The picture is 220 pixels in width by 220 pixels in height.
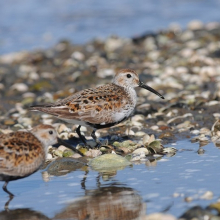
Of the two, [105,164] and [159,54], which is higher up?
[159,54]

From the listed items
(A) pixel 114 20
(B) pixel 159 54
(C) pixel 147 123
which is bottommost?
(C) pixel 147 123

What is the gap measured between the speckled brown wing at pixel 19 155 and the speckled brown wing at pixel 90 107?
1660 mm

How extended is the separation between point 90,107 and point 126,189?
2383 mm

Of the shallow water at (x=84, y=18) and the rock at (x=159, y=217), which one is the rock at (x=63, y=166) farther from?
the shallow water at (x=84, y=18)

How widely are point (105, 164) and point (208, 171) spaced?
1501mm

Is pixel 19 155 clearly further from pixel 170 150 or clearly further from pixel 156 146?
pixel 170 150

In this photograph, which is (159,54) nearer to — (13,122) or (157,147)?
(13,122)

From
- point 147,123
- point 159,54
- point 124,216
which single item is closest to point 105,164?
point 124,216

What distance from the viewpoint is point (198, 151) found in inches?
350

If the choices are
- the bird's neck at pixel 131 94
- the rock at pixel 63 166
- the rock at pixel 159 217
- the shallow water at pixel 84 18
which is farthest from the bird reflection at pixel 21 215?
the shallow water at pixel 84 18

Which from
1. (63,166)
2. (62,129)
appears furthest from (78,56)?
(63,166)

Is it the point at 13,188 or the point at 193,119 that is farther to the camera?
the point at 193,119

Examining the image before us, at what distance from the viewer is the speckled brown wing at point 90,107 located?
9.19 meters

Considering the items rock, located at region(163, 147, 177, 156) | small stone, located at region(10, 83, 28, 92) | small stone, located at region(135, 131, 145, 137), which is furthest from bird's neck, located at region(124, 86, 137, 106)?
small stone, located at region(10, 83, 28, 92)
